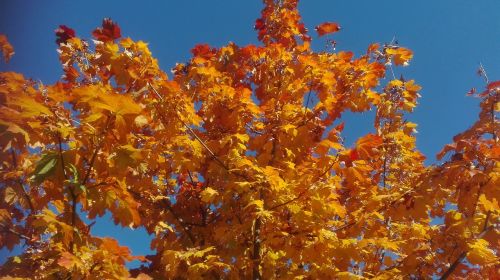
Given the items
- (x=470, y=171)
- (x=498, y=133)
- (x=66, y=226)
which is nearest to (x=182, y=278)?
(x=66, y=226)

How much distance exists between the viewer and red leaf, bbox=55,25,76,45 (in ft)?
17.2

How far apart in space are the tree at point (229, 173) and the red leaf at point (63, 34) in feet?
0.05

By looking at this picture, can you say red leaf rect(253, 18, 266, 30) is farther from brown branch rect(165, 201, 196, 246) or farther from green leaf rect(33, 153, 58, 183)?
green leaf rect(33, 153, 58, 183)

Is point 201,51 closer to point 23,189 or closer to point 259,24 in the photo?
point 259,24

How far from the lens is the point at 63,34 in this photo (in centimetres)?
530

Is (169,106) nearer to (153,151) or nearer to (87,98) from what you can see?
(153,151)

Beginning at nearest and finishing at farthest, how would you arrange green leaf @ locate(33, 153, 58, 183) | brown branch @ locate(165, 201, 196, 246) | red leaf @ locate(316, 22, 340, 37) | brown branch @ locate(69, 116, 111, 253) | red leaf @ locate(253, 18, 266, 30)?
1. green leaf @ locate(33, 153, 58, 183)
2. brown branch @ locate(69, 116, 111, 253)
3. brown branch @ locate(165, 201, 196, 246)
4. red leaf @ locate(316, 22, 340, 37)
5. red leaf @ locate(253, 18, 266, 30)

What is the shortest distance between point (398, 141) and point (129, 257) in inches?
162

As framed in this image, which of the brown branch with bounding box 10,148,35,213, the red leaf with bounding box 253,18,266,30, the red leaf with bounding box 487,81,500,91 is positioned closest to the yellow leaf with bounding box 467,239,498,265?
the red leaf with bounding box 487,81,500,91

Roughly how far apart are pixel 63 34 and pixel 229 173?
2.76 meters

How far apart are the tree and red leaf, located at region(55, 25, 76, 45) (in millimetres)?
16

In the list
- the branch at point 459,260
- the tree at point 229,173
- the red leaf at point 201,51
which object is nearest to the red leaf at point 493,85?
the tree at point 229,173

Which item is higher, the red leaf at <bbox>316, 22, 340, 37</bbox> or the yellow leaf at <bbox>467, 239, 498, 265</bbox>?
the red leaf at <bbox>316, 22, 340, 37</bbox>

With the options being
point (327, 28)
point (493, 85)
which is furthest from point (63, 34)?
point (493, 85)
